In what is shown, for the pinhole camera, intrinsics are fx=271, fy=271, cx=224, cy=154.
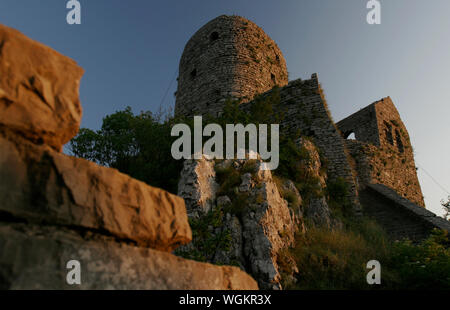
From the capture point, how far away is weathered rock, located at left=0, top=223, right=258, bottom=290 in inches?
39.6

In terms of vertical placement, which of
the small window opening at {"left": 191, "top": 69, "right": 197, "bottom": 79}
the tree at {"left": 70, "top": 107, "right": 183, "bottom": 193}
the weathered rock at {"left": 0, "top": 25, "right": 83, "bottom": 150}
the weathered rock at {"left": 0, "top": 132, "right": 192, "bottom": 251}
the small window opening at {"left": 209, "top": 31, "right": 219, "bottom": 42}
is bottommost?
the weathered rock at {"left": 0, "top": 132, "right": 192, "bottom": 251}

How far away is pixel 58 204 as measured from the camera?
1.15 metres

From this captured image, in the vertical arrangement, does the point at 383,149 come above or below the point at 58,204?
above

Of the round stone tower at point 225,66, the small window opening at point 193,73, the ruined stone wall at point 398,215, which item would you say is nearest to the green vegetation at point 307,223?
the ruined stone wall at point 398,215

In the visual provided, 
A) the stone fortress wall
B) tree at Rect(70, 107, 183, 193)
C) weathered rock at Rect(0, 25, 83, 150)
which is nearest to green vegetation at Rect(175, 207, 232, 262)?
tree at Rect(70, 107, 183, 193)

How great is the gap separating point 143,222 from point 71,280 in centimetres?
40

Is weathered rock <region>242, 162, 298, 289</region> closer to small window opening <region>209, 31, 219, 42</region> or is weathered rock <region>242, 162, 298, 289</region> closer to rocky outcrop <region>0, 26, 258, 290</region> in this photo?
rocky outcrop <region>0, 26, 258, 290</region>

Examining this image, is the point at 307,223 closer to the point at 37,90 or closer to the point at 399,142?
the point at 37,90

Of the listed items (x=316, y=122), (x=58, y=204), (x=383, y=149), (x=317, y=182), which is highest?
(x=316, y=122)

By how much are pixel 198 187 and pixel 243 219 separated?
1091 millimetres

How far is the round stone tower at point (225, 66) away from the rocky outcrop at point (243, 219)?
7.15m

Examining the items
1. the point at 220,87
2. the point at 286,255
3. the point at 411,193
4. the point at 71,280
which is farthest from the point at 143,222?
the point at 411,193

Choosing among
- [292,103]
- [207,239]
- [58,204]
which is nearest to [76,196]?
[58,204]
